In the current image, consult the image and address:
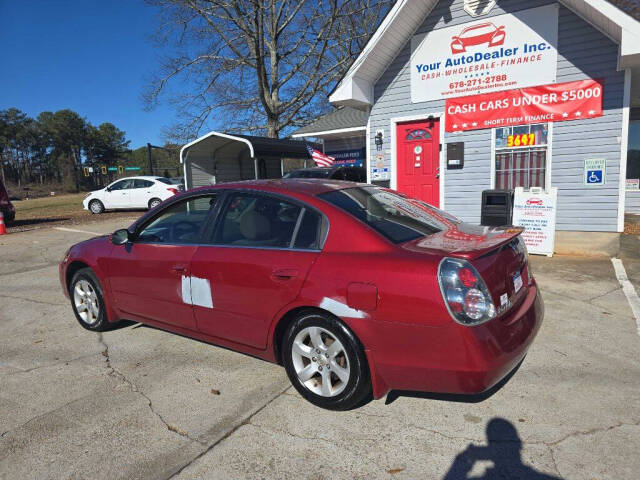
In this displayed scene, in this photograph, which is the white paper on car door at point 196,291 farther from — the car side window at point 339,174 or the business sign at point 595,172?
the car side window at point 339,174

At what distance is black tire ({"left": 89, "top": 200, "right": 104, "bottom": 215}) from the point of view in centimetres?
1833

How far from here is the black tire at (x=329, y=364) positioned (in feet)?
8.75

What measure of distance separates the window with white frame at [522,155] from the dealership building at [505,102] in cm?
2

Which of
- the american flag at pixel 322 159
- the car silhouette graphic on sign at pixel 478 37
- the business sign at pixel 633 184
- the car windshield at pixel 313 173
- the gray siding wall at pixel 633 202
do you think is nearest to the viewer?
the car silhouette graphic on sign at pixel 478 37

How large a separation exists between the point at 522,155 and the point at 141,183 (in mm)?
14571

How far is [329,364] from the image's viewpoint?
2.79 m

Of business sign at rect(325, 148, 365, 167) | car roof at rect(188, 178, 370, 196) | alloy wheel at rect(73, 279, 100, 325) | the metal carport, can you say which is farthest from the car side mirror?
business sign at rect(325, 148, 365, 167)

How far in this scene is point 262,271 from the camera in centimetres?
300

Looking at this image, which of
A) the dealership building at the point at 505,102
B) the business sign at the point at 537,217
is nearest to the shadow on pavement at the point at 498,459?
the business sign at the point at 537,217

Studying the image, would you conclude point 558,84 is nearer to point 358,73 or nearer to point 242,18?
point 358,73

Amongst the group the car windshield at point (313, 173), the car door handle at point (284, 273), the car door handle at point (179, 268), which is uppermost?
the car windshield at point (313, 173)

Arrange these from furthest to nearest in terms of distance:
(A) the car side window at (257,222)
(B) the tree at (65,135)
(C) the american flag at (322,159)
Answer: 1. (B) the tree at (65,135)
2. (C) the american flag at (322,159)
3. (A) the car side window at (257,222)

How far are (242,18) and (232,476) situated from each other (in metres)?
21.9

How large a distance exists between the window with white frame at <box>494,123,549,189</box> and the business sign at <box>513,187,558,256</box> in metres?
0.80
